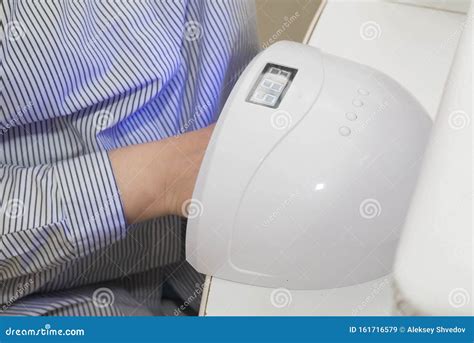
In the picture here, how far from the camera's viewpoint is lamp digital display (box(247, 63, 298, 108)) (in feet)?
1.98

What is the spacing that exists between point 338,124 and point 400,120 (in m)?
0.07

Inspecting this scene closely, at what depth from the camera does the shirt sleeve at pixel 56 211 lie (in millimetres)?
655

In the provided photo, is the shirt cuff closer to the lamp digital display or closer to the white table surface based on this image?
the lamp digital display

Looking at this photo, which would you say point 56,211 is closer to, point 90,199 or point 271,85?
point 90,199

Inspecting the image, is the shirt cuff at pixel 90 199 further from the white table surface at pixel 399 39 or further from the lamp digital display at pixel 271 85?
the white table surface at pixel 399 39

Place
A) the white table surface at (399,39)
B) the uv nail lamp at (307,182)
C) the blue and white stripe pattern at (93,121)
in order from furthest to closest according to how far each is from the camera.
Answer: the white table surface at (399,39)
the blue and white stripe pattern at (93,121)
the uv nail lamp at (307,182)

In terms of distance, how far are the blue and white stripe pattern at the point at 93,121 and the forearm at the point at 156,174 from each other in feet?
0.06

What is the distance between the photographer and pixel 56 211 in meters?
0.66

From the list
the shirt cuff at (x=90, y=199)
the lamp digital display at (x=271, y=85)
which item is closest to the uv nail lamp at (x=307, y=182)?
the lamp digital display at (x=271, y=85)

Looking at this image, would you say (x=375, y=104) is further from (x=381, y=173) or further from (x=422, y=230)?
(x=422, y=230)

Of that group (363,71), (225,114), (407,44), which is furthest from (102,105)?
(407,44)

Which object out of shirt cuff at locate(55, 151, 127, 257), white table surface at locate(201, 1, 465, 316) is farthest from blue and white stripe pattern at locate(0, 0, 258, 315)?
white table surface at locate(201, 1, 465, 316)

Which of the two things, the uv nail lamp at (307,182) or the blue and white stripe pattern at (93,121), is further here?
the blue and white stripe pattern at (93,121)

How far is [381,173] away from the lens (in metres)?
0.57
